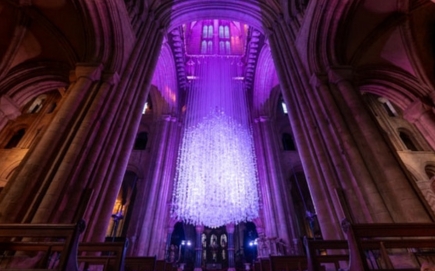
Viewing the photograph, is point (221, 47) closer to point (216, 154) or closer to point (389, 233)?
point (216, 154)

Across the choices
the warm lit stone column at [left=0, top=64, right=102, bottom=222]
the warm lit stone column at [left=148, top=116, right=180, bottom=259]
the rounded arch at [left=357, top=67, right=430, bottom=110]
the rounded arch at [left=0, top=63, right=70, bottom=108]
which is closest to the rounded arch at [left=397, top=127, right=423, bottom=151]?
the rounded arch at [left=357, top=67, right=430, bottom=110]

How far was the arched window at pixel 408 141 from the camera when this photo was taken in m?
13.8

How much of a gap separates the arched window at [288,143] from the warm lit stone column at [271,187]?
102cm

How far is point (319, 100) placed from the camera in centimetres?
669

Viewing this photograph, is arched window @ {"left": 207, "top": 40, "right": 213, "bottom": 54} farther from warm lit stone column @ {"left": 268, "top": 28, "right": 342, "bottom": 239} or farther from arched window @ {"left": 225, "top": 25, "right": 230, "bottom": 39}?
warm lit stone column @ {"left": 268, "top": 28, "right": 342, "bottom": 239}

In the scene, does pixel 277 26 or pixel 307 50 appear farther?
pixel 277 26

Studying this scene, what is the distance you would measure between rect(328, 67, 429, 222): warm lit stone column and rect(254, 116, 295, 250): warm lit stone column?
23.9ft

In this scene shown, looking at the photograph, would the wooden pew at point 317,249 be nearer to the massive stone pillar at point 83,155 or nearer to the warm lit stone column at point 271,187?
the massive stone pillar at point 83,155

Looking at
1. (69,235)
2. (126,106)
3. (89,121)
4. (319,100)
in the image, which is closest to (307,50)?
(319,100)

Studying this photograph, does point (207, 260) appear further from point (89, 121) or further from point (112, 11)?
point (112, 11)

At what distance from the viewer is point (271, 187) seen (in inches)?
515

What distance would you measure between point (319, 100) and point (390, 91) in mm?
5276

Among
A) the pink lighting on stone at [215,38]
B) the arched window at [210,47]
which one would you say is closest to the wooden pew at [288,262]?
the pink lighting on stone at [215,38]

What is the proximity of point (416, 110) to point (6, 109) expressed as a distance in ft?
50.8
